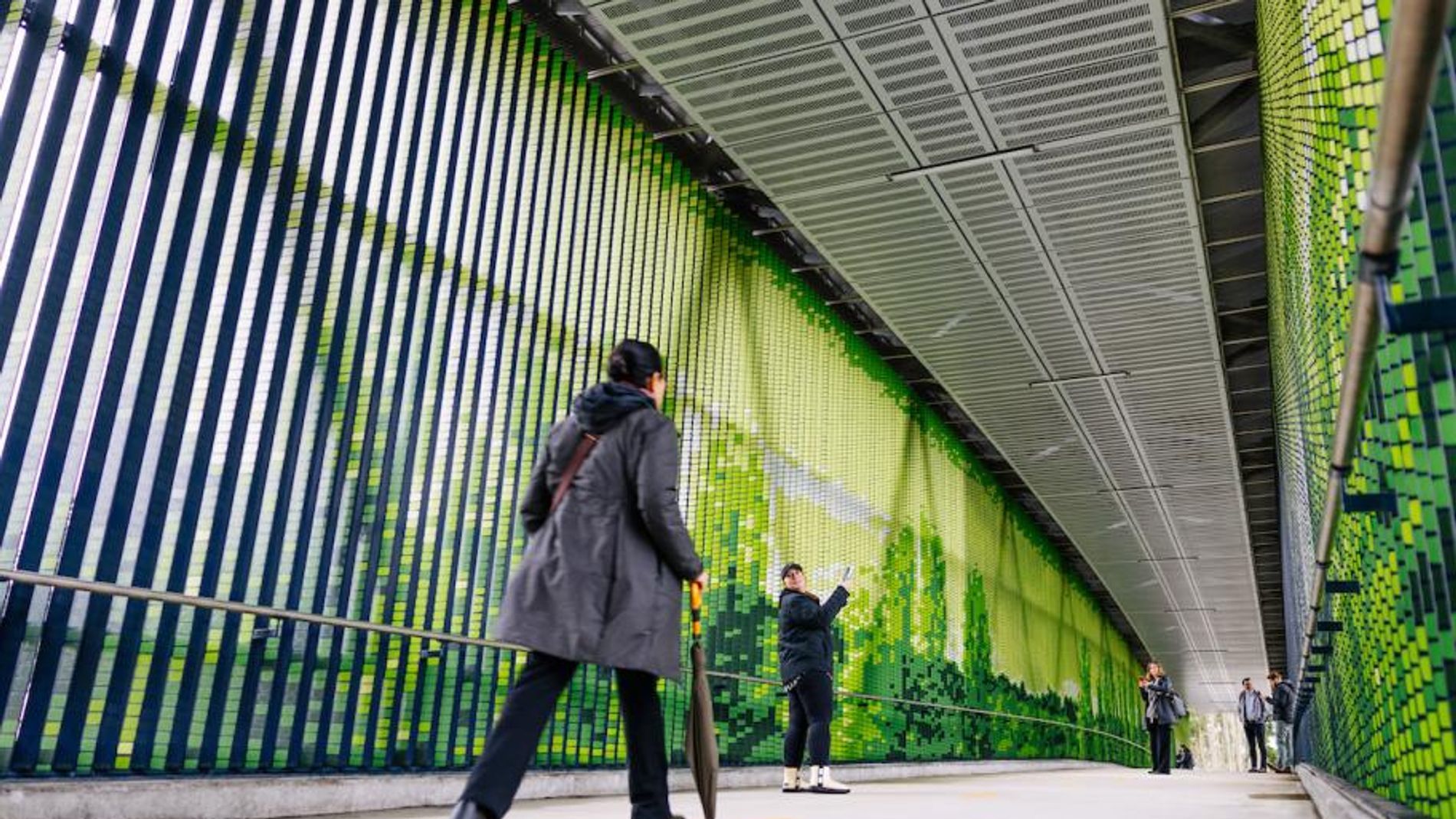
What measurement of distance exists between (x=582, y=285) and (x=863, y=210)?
2.62 m

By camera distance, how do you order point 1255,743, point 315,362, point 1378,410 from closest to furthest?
point 1378,410 → point 315,362 → point 1255,743

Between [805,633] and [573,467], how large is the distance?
11.8 ft

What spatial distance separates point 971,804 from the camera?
6273 mm

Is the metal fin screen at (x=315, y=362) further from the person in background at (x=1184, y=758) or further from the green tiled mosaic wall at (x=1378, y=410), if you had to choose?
the person in background at (x=1184, y=758)

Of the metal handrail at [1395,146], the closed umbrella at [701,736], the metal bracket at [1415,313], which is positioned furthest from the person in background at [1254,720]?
the metal bracket at [1415,313]

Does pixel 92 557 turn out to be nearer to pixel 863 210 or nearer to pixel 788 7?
pixel 788 7

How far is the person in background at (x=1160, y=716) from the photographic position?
12930 millimetres

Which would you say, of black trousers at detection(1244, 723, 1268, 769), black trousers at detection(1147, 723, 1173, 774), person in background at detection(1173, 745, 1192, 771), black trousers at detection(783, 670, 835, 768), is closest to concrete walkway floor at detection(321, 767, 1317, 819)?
black trousers at detection(783, 670, 835, 768)

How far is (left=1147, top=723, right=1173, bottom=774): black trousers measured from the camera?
12797 mm

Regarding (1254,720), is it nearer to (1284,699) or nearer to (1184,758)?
(1284,699)

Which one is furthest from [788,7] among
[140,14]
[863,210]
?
[140,14]

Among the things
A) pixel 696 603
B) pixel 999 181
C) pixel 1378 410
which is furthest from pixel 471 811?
pixel 999 181

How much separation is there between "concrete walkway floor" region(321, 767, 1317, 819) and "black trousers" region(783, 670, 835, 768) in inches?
9.1

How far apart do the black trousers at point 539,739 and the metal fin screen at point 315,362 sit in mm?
1988
